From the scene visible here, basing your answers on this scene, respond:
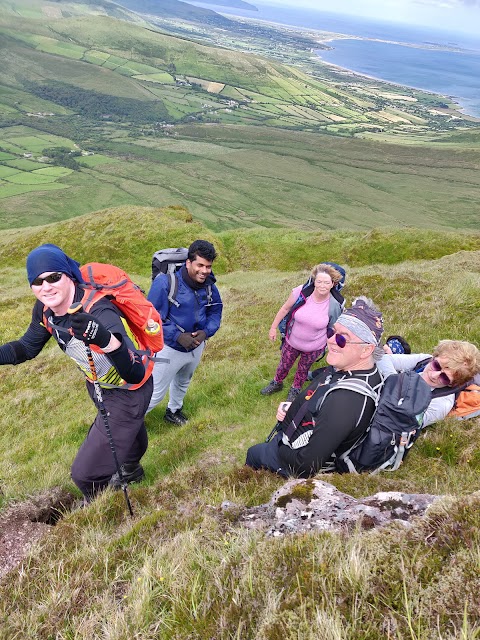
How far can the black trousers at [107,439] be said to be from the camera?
5629mm

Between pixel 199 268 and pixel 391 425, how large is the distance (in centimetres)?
457

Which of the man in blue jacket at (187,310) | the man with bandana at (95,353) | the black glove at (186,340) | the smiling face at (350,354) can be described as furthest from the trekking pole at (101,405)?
the smiling face at (350,354)

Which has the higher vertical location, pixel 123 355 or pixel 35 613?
pixel 123 355

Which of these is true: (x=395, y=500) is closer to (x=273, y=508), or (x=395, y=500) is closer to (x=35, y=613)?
(x=273, y=508)

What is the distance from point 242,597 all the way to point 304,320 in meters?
6.71

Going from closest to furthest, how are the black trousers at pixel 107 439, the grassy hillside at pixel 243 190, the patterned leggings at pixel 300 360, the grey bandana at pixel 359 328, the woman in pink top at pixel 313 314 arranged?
the grey bandana at pixel 359 328, the black trousers at pixel 107 439, the woman in pink top at pixel 313 314, the patterned leggings at pixel 300 360, the grassy hillside at pixel 243 190

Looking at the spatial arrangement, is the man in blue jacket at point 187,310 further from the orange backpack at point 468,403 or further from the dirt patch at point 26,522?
the orange backpack at point 468,403

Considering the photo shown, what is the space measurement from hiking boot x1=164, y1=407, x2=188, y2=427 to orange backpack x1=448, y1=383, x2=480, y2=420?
6.04 meters

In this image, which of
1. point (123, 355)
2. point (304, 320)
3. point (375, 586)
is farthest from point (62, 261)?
point (304, 320)

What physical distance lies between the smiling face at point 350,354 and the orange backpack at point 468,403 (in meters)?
2.74

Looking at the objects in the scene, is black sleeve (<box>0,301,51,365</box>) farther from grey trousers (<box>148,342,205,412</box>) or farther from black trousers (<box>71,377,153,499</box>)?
grey trousers (<box>148,342,205,412</box>)

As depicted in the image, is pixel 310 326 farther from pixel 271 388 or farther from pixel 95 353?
pixel 95 353

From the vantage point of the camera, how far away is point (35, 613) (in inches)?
120

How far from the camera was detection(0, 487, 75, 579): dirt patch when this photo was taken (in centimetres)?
414
